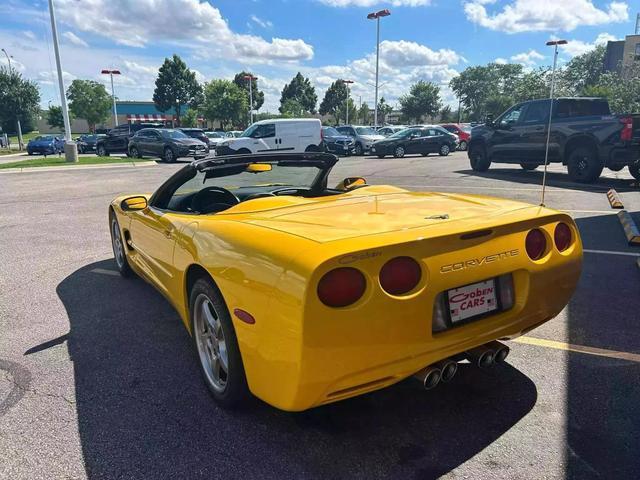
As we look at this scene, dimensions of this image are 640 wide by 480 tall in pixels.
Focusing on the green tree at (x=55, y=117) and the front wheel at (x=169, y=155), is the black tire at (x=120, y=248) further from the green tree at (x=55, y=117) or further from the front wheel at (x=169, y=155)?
the green tree at (x=55, y=117)

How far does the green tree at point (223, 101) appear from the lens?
63.6 metres

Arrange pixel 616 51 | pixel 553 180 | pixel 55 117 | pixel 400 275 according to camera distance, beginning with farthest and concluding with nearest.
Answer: pixel 616 51, pixel 55 117, pixel 553 180, pixel 400 275

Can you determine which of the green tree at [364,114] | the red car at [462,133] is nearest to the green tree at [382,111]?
the green tree at [364,114]

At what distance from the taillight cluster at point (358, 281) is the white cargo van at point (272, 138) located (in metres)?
18.2

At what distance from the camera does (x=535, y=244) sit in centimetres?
250

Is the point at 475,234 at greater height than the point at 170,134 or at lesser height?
lesser

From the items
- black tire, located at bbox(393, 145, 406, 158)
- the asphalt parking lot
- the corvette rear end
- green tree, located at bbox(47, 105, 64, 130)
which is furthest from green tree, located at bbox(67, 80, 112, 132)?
the corvette rear end

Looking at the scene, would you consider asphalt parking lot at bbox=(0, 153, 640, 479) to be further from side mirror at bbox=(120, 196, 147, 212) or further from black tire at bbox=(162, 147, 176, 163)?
black tire at bbox=(162, 147, 176, 163)

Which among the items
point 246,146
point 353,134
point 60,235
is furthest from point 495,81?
point 60,235

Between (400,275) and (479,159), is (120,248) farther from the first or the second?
(479,159)

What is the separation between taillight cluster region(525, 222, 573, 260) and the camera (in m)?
2.48

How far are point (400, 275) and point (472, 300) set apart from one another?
1.50 feet

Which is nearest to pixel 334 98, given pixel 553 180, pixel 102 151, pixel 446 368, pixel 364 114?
pixel 364 114

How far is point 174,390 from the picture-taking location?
9.20ft
